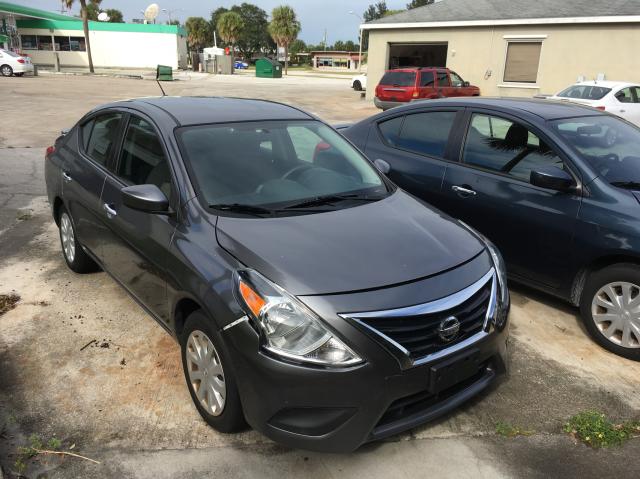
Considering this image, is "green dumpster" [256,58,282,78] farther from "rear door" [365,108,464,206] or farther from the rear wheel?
"rear door" [365,108,464,206]

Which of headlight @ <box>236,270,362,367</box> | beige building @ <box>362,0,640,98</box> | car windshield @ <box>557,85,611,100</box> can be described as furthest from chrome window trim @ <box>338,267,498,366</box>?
beige building @ <box>362,0,640,98</box>

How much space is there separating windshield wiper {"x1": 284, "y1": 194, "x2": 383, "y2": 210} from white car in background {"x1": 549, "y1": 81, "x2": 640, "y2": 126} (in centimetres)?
1249

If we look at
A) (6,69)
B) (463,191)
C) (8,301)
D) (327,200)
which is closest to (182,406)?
(327,200)

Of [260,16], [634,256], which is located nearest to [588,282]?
[634,256]

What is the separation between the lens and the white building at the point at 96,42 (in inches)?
1905

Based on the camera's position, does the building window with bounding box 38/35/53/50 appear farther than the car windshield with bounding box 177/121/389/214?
Yes

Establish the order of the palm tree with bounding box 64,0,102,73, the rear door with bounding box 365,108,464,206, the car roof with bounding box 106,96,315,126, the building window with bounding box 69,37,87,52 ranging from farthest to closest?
the building window with bounding box 69,37,87,52, the palm tree with bounding box 64,0,102,73, the rear door with bounding box 365,108,464,206, the car roof with bounding box 106,96,315,126

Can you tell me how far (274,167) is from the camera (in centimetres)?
341

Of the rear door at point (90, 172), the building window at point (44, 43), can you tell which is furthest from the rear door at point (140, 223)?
the building window at point (44, 43)

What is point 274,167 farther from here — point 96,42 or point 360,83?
point 96,42

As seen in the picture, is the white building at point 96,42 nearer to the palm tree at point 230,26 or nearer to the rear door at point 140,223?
the palm tree at point 230,26

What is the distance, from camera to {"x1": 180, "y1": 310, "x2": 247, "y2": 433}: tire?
2529 mm

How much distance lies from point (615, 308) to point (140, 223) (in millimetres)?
3188

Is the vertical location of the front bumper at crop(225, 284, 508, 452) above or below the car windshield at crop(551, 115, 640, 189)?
below
